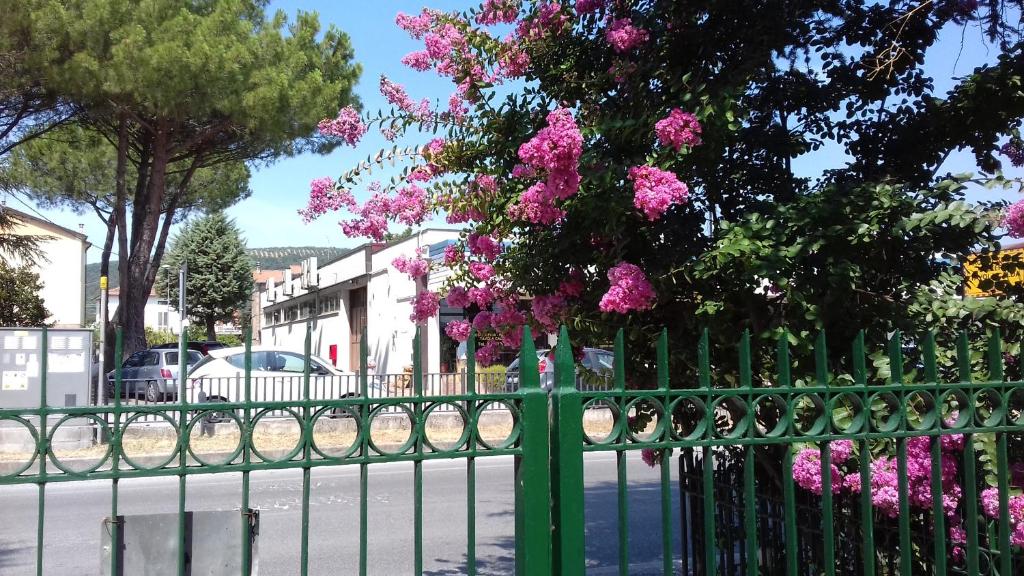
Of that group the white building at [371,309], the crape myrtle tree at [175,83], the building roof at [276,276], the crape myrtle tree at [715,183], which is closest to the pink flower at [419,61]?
the crape myrtle tree at [715,183]

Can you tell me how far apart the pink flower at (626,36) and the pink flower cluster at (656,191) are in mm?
907

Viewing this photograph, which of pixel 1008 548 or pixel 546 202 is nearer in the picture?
pixel 1008 548

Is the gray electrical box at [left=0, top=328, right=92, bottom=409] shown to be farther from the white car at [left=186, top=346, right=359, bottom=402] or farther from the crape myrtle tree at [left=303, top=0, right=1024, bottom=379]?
the crape myrtle tree at [left=303, top=0, right=1024, bottom=379]

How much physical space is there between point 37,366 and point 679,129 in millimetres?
10874

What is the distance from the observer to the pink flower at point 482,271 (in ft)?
16.5

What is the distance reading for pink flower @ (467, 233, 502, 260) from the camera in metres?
4.96

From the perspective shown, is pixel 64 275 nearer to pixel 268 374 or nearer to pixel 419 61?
pixel 268 374

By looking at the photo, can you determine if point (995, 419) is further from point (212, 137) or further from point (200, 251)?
point (200, 251)

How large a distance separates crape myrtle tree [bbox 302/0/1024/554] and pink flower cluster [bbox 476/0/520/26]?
0.04 ft

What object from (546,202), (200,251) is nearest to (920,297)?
(546,202)

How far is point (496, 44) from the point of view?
17.0 feet

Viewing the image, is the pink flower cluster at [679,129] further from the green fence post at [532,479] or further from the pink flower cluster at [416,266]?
the pink flower cluster at [416,266]

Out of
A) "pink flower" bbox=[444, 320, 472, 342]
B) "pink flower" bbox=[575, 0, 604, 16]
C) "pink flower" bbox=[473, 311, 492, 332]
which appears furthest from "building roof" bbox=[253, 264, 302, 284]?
"pink flower" bbox=[575, 0, 604, 16]

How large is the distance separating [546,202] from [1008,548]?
2199 millimetres
